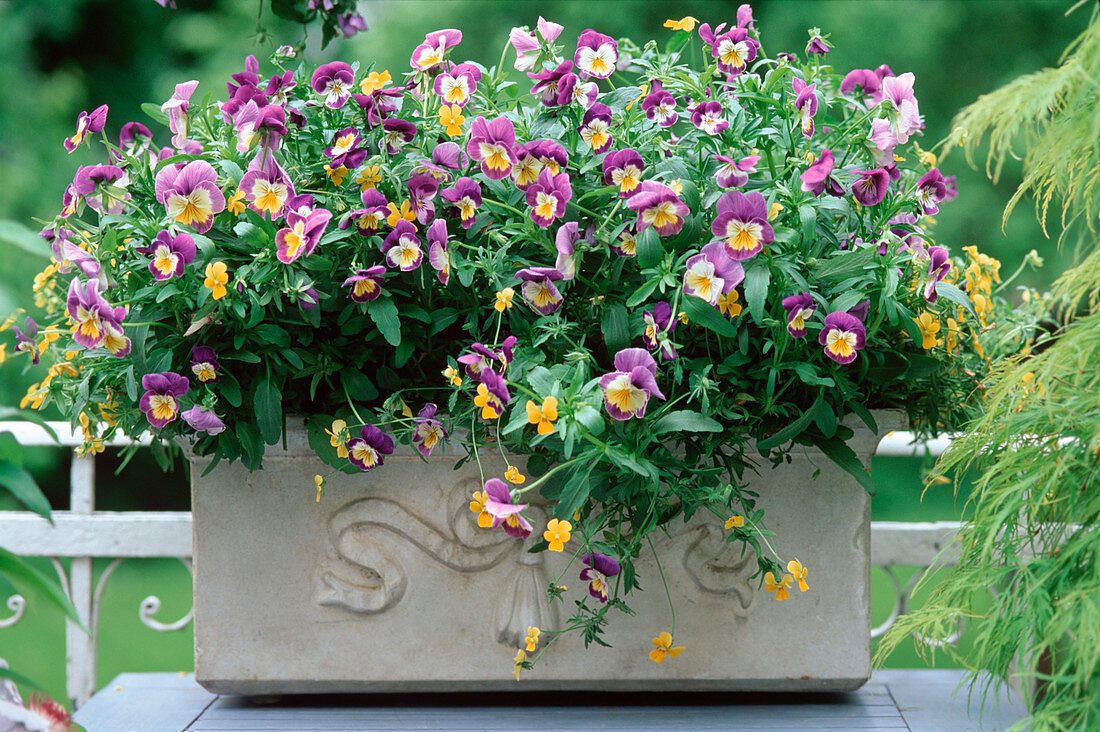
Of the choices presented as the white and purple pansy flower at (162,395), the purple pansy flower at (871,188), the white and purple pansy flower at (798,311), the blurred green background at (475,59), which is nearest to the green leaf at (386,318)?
the white and purple pansy flower at (162,395)

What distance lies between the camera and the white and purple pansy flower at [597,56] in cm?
105

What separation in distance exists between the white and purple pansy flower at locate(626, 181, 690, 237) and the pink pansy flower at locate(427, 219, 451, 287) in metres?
0.21

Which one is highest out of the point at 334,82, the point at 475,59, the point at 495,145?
the point at 475,59

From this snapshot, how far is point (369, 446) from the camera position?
1015mm

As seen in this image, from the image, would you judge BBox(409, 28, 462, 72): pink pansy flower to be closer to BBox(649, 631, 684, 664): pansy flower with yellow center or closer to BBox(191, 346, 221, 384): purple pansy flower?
BBox(191, 346, 221, 384): purple pansy flower

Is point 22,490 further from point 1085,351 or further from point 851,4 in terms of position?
point 851,4

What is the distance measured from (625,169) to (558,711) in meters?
0.71

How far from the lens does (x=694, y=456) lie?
1.01m

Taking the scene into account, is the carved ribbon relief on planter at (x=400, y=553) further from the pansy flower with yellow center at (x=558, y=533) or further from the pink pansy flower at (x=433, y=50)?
the pink pansy flower at (x=433, y=50)

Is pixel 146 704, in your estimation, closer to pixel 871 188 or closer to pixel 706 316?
pixel 706 316

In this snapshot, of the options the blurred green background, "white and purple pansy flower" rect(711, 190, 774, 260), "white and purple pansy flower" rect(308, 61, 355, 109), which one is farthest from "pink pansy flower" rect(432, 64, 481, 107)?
the blurred green background

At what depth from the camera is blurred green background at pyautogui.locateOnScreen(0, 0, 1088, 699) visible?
3285 mm

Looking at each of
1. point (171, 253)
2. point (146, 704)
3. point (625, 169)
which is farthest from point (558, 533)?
point (146, 704)

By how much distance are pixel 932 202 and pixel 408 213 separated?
0.63m
